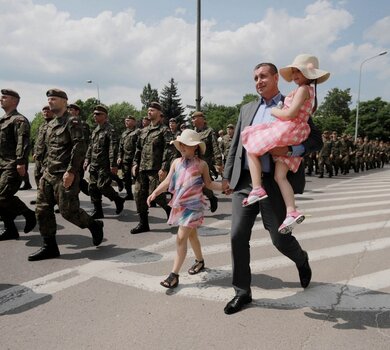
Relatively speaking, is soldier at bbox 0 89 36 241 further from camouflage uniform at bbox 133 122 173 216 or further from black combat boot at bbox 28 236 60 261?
camouflage uniform at bbox 133 122 173 216

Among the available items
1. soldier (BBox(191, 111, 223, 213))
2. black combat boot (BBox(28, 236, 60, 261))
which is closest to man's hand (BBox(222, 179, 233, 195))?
black combat boot (BBox(28, 236, 60, 261))

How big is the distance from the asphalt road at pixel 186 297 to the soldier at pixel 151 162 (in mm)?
551

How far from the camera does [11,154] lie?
5.75 meters

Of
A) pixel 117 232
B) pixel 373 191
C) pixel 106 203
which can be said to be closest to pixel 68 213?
pixel 117 232

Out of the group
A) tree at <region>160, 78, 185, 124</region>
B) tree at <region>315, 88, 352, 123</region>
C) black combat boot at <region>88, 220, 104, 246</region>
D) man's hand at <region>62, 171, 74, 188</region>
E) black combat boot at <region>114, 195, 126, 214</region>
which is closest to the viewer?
man's hand at <region>62, 171, 74, 188</region>

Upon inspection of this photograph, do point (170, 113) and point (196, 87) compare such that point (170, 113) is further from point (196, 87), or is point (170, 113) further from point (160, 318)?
point (160, 318)

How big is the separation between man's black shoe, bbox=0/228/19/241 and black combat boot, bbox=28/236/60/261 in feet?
3.88

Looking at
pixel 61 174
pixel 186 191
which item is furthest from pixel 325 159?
pixel 186 191

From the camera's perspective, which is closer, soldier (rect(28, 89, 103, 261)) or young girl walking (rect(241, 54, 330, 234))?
young girl walking (rect(241, 54, 330, 234))

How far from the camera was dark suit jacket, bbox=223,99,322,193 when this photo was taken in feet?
10.6

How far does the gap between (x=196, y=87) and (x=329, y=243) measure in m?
9.98

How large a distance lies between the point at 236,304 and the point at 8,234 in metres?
3.97

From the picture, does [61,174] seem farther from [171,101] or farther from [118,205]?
[171,101]

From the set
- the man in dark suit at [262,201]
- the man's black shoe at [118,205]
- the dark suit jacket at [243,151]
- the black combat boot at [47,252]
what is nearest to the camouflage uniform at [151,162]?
the man's black shoe at [118,205]
